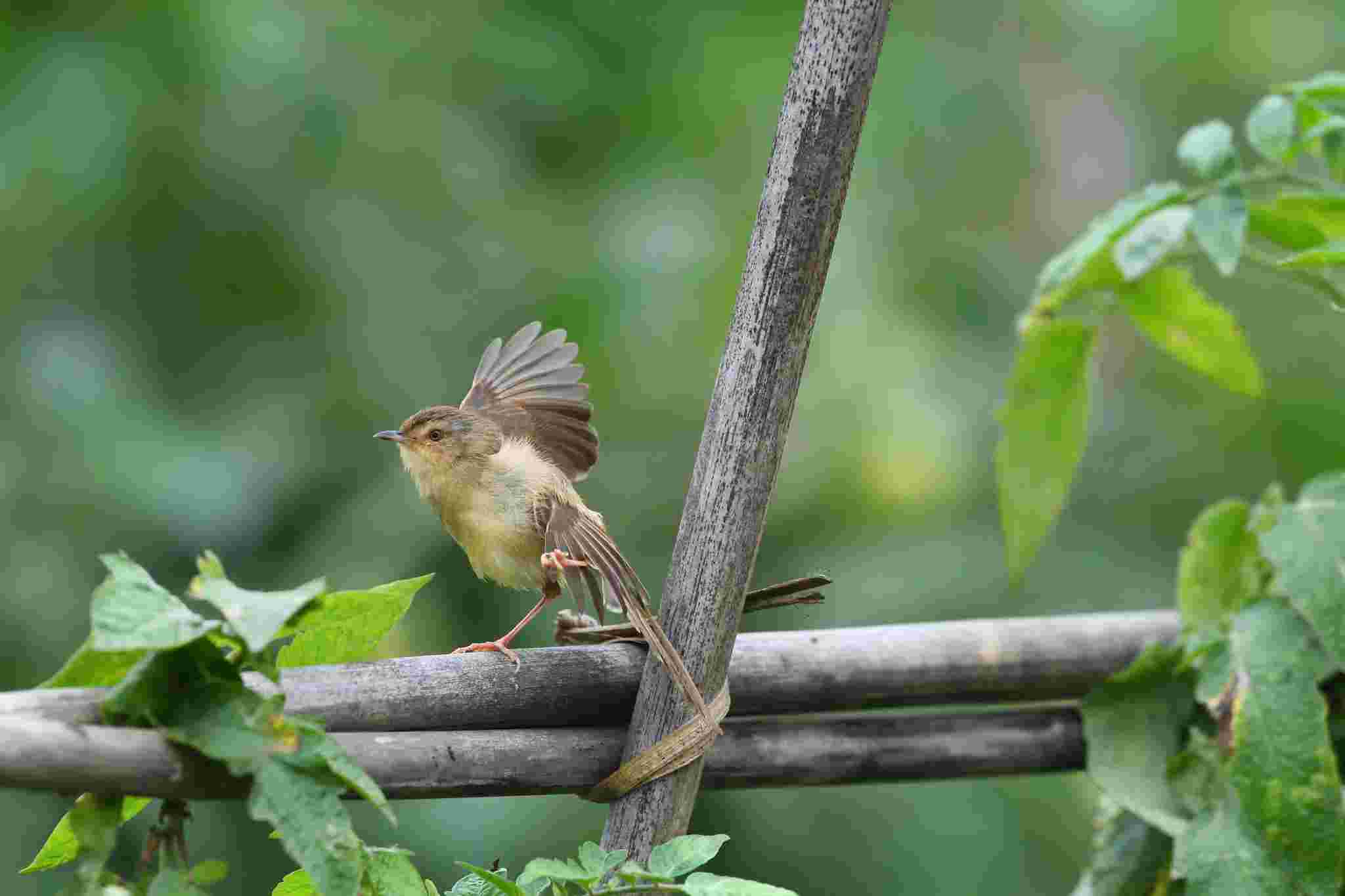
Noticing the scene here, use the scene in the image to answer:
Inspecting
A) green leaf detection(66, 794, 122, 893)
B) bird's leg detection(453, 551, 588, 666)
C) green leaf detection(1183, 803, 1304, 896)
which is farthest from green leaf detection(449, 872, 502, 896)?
green leaf detection(1183, 803, 1304, 896)

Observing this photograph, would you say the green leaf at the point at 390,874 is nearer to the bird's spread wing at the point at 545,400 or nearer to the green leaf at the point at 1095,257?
the bird's spread wing at the point at 545,400

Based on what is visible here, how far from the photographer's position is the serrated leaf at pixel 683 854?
911 mm

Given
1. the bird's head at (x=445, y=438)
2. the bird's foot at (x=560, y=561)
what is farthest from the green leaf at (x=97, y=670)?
the bird's head at (x=445, y=438)

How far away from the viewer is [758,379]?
3.36 ft

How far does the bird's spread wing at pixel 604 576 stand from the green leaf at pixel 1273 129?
2.60 feet

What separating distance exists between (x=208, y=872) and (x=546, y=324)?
5.81 ft

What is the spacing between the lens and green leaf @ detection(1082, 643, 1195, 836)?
149cm

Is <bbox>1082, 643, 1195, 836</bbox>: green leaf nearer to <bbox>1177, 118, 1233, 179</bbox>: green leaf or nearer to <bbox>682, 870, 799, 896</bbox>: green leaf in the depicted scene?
<bbox>1177, 118, 1233, 179</bbox>: green leaf

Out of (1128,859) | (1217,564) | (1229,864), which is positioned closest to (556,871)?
(1229,864)

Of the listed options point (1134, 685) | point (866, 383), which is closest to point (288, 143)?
point (866, 383)

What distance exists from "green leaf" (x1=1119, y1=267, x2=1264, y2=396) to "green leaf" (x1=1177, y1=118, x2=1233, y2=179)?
0.67 ft

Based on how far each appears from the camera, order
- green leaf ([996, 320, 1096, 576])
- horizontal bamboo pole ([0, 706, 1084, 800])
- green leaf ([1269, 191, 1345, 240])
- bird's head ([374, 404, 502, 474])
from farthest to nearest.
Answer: green leaf ([996, 320, 1096, 576])
green leaf ([1269, 191, 1345, 240])
bird's head ([374, 404, 502, 474])
horizontal bamboo pole ([0, 706, 1084, 800])

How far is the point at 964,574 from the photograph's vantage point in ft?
9.23

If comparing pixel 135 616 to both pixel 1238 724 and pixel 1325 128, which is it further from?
pixel 1325 128
